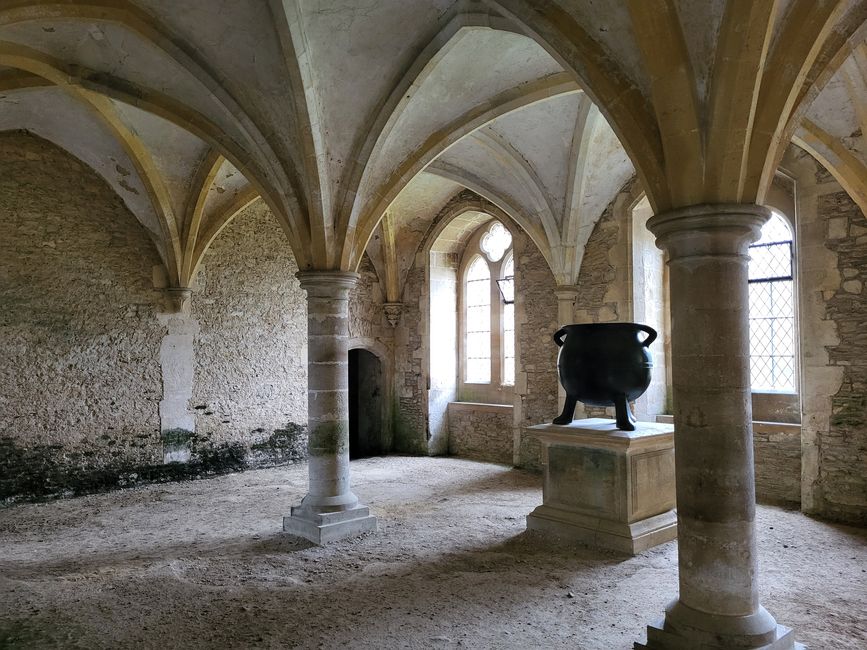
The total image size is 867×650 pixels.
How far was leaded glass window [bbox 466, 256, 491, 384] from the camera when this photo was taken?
10039 mm

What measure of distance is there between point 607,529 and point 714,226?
286 centimetres

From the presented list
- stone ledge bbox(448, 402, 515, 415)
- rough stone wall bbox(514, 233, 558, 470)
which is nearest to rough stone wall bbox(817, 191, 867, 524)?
rough stone wall bbox(514, 233, 558, 470)

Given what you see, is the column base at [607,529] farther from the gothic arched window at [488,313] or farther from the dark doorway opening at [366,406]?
the dark doorway opening at [366,406]

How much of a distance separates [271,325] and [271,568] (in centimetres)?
499

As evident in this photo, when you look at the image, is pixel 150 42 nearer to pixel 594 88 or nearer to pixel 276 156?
pixel 276 156

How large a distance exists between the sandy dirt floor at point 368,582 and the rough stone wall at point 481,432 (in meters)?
2.75

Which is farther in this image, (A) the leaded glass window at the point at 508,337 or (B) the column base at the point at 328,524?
(A) the leaded glass window at the point at 508,337

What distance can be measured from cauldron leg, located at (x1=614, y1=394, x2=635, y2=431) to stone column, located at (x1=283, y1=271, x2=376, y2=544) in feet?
7.62

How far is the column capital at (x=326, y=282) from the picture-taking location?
5406 mm

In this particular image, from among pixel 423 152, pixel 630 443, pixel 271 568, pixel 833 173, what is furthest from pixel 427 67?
pixel 271 568

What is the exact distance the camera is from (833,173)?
Result: 17.6ft

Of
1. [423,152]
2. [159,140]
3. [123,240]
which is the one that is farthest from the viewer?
[123,240]

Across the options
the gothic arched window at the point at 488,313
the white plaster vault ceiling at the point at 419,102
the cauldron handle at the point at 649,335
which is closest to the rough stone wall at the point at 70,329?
the white plaster vault ceiling at the point at 419,102

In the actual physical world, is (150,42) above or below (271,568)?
above
